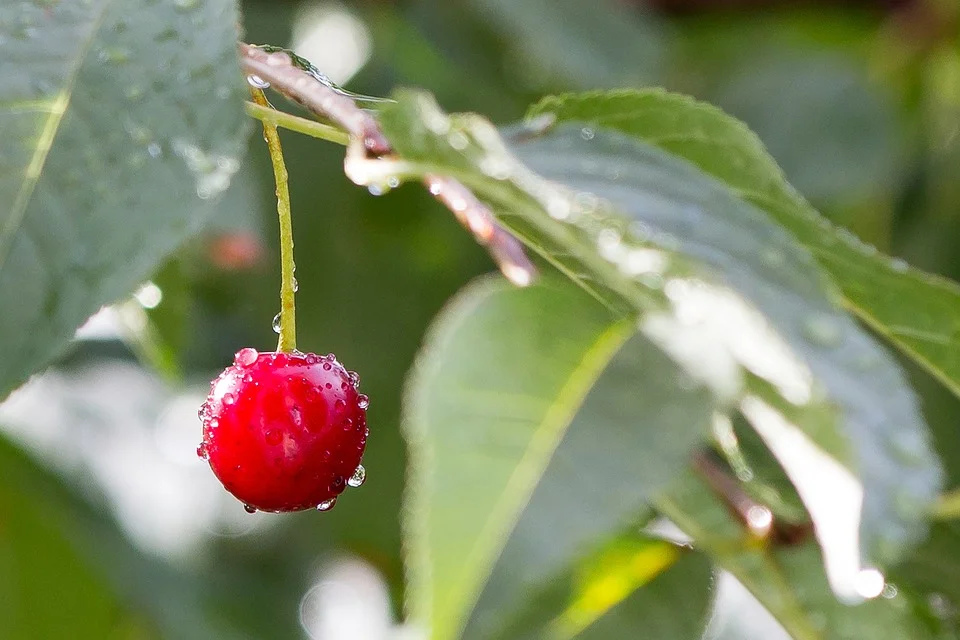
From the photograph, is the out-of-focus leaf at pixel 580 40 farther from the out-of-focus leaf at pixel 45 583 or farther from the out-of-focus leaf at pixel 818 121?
the out-of-focus leaf at pixel 45 583

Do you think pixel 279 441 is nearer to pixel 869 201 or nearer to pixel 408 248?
pixel 408 248

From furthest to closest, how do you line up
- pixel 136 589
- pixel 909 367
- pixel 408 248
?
pixel 408 248, pixel 909 367, pixel 136 589

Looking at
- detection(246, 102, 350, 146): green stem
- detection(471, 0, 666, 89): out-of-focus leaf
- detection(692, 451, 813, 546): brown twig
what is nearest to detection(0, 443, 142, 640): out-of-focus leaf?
detection(471, 0, 666, 89): out-of-focus leaf

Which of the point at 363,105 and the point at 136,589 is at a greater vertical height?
the point at 136,589

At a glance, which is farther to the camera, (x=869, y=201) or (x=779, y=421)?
(x=869, y=201)

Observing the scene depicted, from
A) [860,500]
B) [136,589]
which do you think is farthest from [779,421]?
[136,589]

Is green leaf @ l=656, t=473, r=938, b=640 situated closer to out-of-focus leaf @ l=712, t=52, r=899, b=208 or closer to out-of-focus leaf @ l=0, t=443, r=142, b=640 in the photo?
out-of-focus leaf @ l=0, t=443, r=142, b=640

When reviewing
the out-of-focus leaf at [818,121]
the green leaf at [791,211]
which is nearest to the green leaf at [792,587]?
the green leaf at [791,211]

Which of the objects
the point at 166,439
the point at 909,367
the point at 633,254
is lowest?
the point at 633,254

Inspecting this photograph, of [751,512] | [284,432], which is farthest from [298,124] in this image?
[751,512]

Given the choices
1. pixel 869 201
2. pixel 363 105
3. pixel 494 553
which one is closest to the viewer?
pixel 494 553
